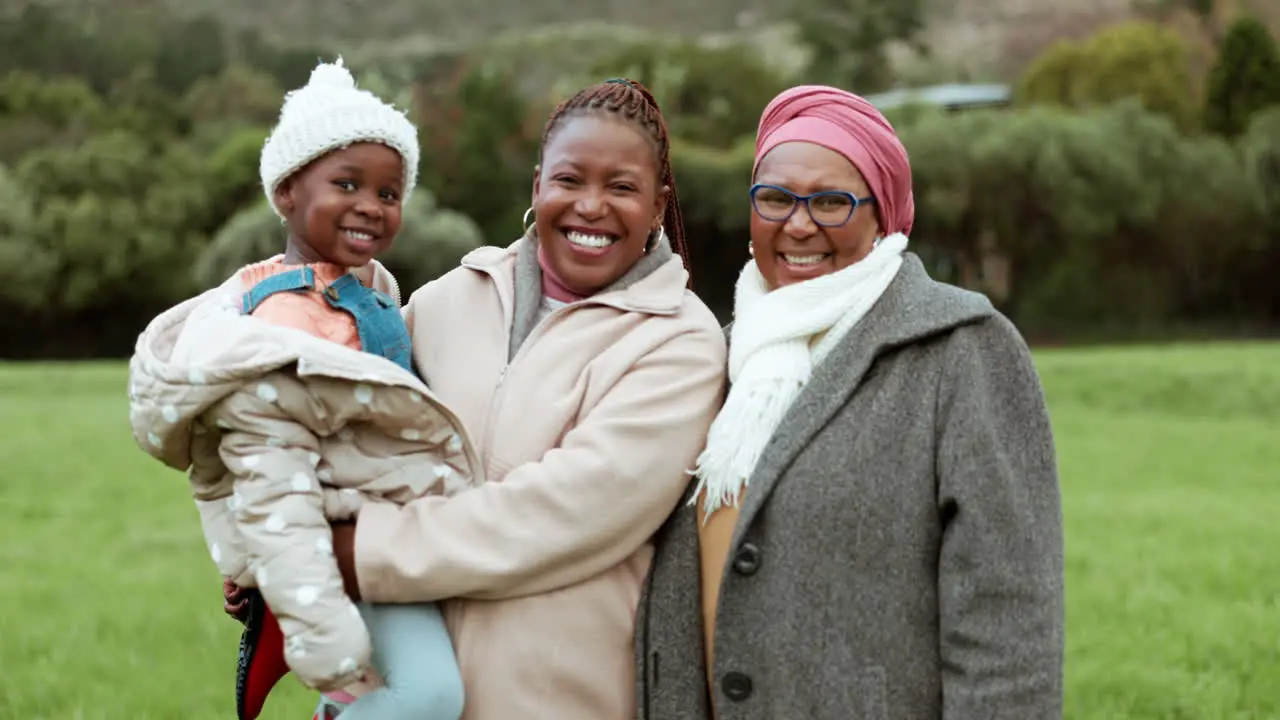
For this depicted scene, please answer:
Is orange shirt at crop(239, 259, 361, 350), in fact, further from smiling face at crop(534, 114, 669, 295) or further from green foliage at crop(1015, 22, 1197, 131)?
green foliage at crop(1015, 22, 1197, 131)

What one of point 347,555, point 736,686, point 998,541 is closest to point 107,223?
point 347,555

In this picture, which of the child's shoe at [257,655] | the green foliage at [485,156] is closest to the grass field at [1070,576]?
the child's shoe at [257,655]

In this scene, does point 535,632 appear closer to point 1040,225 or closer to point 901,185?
point 901,185

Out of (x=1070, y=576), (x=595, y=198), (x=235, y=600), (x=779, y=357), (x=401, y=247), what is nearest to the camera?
(x=779, y=357)

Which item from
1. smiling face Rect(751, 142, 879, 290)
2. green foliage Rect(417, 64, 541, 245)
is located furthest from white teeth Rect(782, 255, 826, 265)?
green foliage Rect(417, 64, 541, 245)

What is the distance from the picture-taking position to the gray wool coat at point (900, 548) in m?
2.31

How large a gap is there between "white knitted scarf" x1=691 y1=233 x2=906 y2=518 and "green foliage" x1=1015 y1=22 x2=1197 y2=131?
43.6 m

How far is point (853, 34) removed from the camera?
5969 centimetres

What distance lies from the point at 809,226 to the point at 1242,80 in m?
41.9

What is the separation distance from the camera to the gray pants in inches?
95.0

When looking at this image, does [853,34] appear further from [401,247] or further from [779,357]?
[779,357]

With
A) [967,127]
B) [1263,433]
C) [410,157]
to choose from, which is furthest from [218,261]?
[410,157]

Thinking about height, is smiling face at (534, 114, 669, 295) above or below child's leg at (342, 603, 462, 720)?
above

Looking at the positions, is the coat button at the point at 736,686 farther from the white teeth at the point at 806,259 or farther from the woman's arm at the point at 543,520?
the white teeth at the point at 806,259
